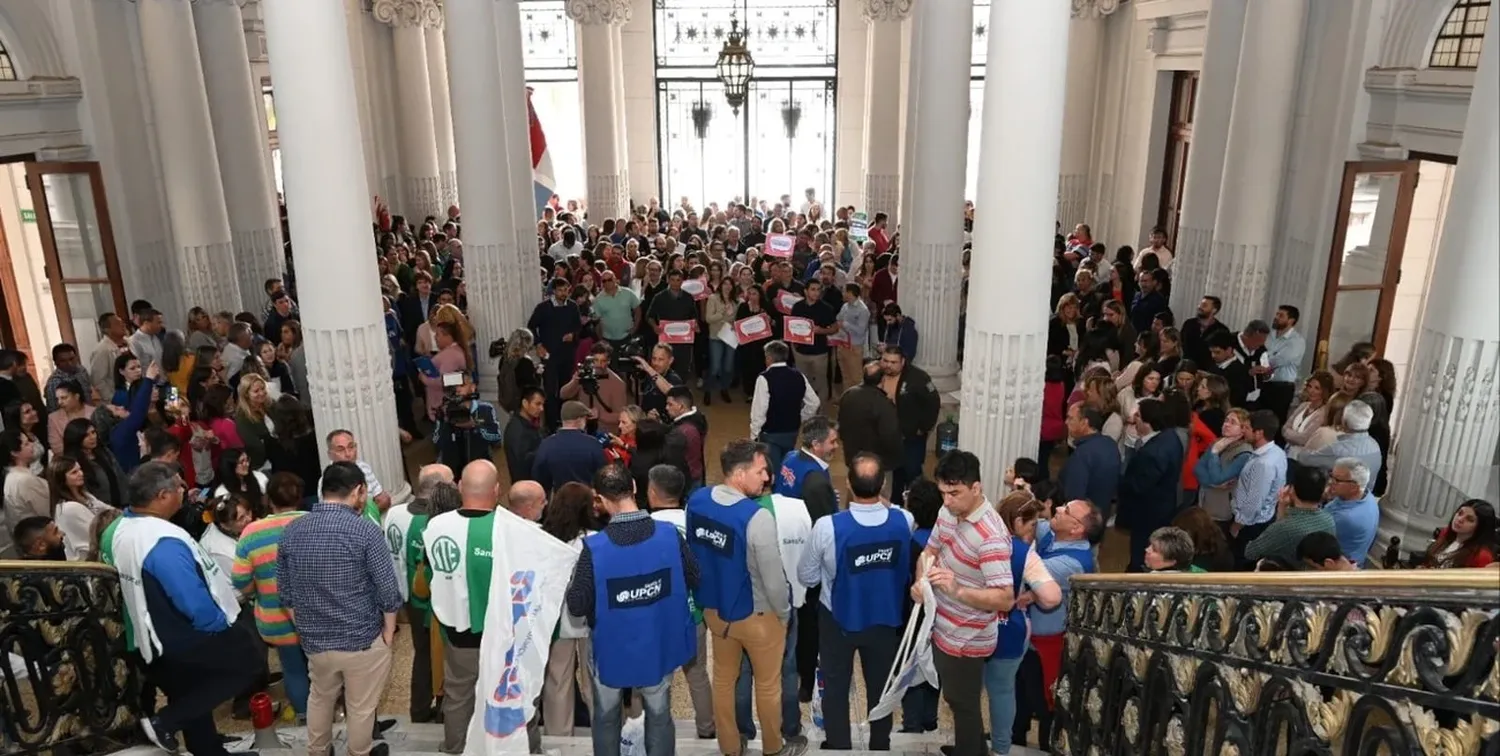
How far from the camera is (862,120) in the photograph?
22062 mm

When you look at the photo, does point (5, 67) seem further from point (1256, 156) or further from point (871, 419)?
point (1256, 156)

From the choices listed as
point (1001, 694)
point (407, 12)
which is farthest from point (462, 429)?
point (407, 12)

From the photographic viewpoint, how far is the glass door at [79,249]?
1021 centimetres

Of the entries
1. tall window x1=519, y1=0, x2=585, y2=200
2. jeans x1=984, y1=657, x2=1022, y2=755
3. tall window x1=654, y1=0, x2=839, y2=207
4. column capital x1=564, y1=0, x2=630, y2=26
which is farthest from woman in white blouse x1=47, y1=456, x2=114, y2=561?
tall window x1=654, y1=0, x2=839, y2=207

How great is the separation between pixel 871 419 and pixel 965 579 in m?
3.09

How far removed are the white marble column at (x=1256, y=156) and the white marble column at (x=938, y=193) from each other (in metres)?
2.62

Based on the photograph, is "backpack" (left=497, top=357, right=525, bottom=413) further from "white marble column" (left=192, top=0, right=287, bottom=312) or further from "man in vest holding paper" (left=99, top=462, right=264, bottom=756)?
"white marble column" (left=192, top=0, right=287, bottom=312)

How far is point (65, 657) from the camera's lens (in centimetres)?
435

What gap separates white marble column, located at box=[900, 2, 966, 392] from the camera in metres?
9.98

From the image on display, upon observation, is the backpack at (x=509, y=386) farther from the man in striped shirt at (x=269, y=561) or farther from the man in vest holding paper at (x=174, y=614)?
the man in vest holding paper at (x=174, y=614)

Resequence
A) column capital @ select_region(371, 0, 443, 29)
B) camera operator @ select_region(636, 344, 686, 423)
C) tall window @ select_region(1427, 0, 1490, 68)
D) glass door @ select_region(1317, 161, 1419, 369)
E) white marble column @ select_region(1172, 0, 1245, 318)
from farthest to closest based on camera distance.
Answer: column capital @ select_region(371, 0, 443, 29) < white marble column @ select_region(1172, 0, 1245, 318) < glass door @ select_region(1317, 161, 1419, 369) < tall window @ select_region(1427, 0, 1490, 68) < camera operator @ select_region(636, 344, 686, 423)

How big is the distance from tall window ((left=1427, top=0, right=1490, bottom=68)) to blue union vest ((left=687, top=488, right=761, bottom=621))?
771cm

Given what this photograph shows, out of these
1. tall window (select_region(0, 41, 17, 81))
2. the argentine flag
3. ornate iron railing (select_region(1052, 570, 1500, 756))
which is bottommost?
ornate iron railing (select_region(1052, 570, 1500, 756))

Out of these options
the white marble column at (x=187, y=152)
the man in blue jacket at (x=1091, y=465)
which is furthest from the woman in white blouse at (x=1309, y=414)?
the white marble column at (x=187, y=152)
